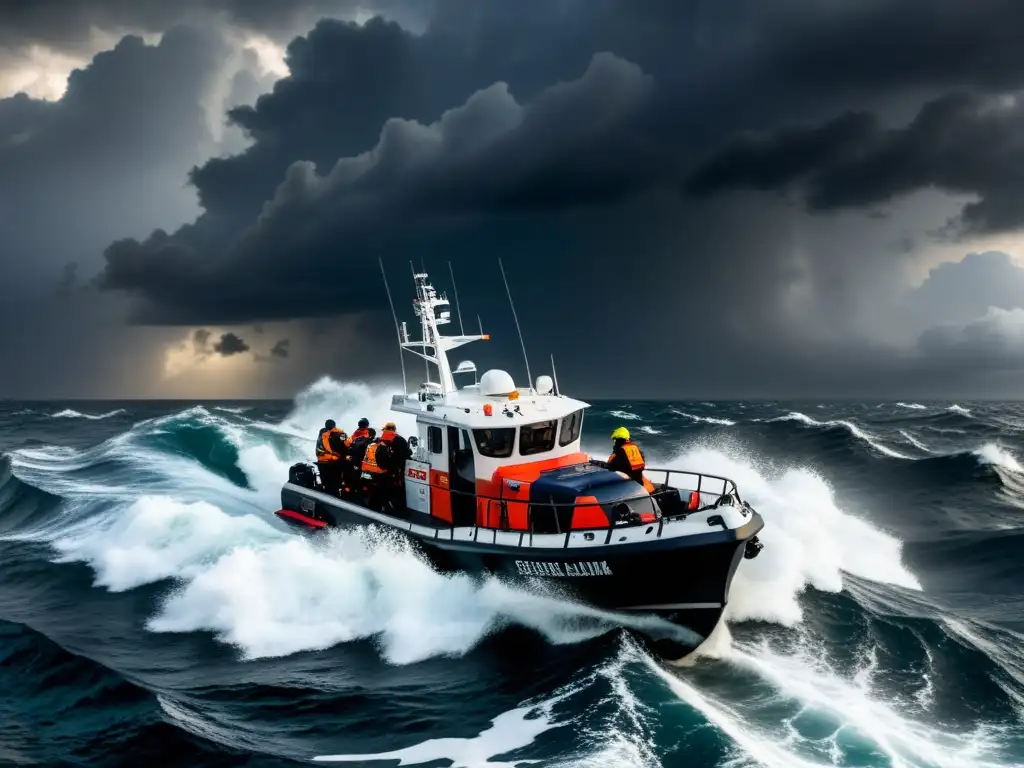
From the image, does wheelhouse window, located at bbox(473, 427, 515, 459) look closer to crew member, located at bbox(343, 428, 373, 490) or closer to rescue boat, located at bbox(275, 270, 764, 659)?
rescue boat, located at bbox(275, 270, 764, 659)

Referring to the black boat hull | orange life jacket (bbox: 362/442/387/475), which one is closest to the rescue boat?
the black boat hull

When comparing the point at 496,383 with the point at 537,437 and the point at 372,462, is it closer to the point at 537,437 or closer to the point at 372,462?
the point at 537,437

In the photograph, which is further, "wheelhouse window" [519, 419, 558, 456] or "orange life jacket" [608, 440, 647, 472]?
"wheelhouse window" [519, 419, 558, 456]

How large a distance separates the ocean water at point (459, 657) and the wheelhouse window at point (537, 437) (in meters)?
2.24

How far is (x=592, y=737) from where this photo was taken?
290 inches

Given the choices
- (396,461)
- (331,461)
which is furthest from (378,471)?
(331,461)

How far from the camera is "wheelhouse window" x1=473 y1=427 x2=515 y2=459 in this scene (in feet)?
37.3

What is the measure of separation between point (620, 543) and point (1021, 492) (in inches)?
763

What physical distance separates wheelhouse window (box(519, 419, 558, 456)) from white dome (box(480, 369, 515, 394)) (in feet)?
2.83

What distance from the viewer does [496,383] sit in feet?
40.0

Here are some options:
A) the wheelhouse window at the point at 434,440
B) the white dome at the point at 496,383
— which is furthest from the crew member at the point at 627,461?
the wheelhouse window at the point at 434,440

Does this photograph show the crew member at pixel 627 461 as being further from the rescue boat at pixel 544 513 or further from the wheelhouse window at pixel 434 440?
the wheelhouse window at pixel 434 440

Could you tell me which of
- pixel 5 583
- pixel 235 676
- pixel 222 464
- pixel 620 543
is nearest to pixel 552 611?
pixel 620 543

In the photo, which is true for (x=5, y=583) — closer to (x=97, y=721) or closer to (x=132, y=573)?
(x=132, y=573)
